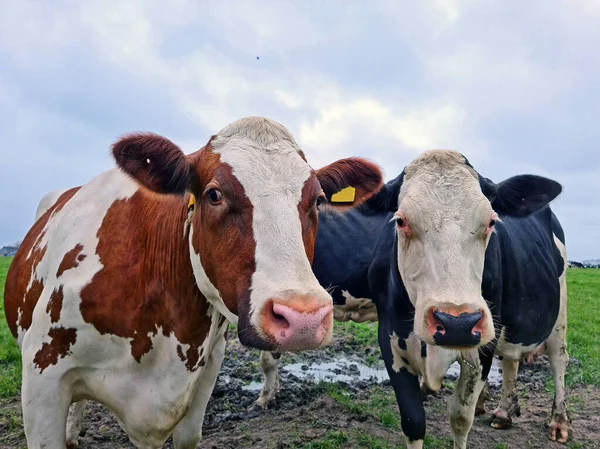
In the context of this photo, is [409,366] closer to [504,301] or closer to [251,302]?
[504,301]

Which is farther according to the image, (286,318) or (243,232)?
(243,232)

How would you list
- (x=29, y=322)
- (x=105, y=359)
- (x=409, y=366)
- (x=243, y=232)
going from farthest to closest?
(x=409, y=366) < (x=29, y=322) < (x=105, y=359) < (x=243, y=232)

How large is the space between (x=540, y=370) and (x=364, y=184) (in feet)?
18.2

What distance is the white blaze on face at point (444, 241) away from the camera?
3.30m

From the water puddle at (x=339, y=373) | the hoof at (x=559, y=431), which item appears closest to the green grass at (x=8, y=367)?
the water puddle at (x=339, y=373)

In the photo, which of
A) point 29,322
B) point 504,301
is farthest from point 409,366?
point 29,322

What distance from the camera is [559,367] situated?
5863mm

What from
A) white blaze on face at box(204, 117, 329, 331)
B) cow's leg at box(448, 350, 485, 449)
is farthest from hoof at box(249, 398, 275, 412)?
white blaze on face at box(204, 117, 329, 331)

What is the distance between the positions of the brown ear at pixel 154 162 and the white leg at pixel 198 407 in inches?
55.1

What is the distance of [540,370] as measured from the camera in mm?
A: 7637

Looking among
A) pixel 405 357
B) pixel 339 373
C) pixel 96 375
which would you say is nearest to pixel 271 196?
pixel 96 375

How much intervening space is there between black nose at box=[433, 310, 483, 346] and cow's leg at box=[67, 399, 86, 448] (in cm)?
357

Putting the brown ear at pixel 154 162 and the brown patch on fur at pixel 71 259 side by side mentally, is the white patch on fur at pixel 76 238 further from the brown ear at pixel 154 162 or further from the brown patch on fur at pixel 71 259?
the brown ear at pixel 154 162

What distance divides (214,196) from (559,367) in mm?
5049
